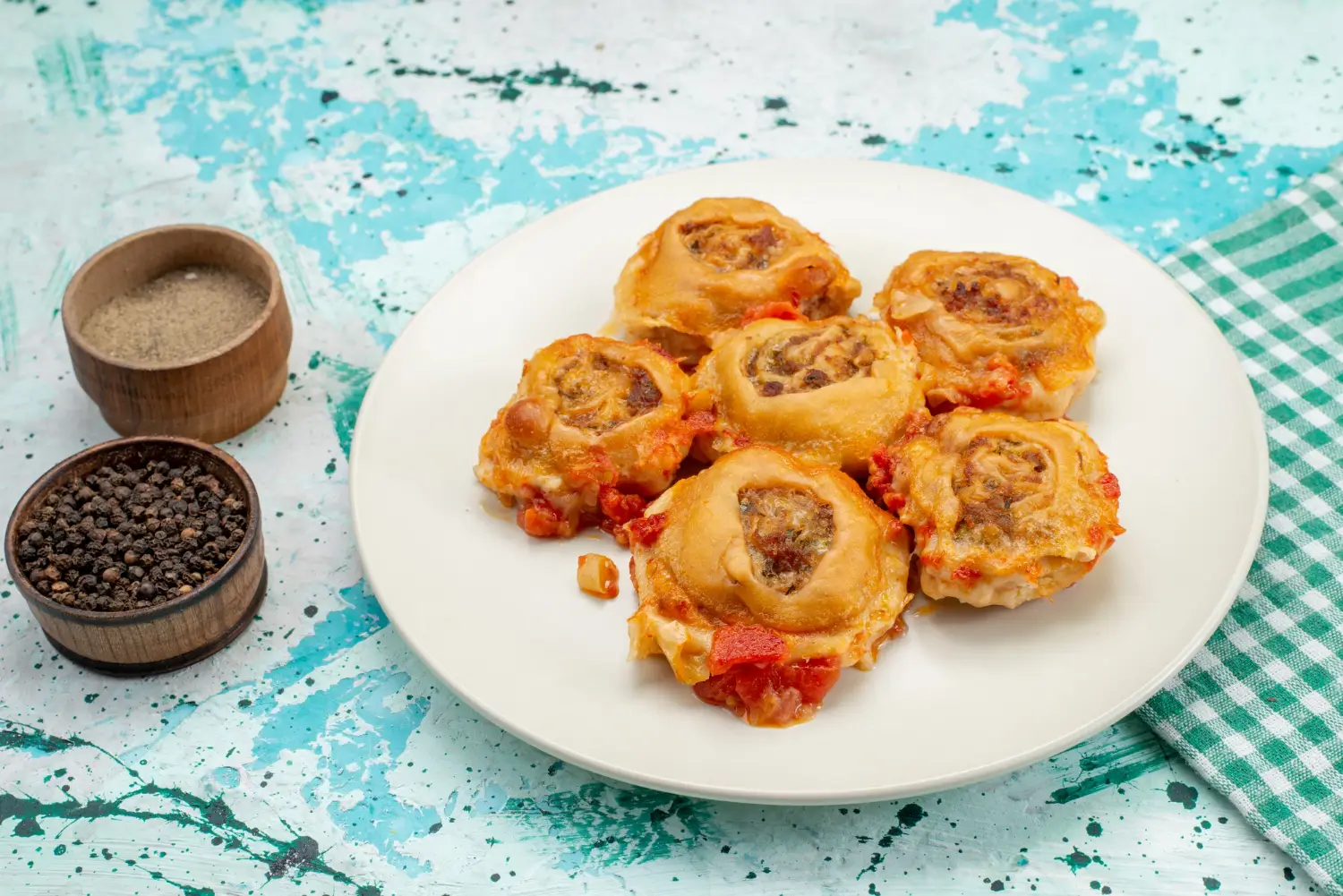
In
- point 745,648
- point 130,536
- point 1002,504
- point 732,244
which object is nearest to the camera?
point 745,648

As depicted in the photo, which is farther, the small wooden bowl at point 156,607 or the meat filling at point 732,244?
the meat filling at point 732,244

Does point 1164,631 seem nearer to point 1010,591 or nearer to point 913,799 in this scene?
point 1010,591

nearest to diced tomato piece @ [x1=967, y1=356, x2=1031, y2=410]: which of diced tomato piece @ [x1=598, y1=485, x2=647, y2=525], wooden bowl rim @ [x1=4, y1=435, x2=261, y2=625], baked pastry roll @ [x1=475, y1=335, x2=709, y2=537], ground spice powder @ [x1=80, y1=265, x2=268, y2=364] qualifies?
baked pastry roll @ [x1=475, y1=335, x2=709, y2=537]

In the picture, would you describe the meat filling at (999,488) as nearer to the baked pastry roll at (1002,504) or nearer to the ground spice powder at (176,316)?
the baked pastry roll at (1002,504)

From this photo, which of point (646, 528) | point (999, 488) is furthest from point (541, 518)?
point (999, 488)

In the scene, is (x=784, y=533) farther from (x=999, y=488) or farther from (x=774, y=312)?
(x=774, y=312)

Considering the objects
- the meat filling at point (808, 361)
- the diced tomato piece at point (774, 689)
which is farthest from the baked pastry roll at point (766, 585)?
the meat filling at point (808, 361)
